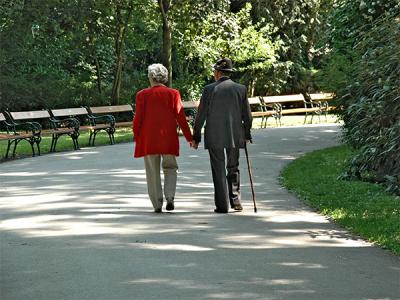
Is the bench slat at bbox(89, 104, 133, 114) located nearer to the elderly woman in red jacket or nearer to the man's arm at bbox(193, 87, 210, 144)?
the elderly woman in red jacket

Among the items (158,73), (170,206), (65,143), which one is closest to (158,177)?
(170,206)

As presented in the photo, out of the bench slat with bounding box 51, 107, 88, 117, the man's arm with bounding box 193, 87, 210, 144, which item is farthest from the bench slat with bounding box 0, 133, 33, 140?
the man's arm with bounding box 193, 87, 210, 144

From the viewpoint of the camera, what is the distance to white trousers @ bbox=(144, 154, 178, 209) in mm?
11657

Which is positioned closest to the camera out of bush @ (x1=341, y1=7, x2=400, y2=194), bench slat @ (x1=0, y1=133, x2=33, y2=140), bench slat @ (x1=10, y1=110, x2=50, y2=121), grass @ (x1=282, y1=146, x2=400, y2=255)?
grass @ (x1=282, y1=146, x2=400, y2=255)

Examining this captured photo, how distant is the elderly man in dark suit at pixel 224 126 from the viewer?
11516 mm

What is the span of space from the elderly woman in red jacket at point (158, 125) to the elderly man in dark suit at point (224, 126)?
29cm

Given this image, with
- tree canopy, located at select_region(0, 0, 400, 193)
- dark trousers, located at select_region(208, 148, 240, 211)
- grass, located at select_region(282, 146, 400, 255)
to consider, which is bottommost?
grass, located at select_region(282, 146, 400, 255)

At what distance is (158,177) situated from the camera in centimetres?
1182

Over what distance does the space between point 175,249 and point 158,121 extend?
10.8 feet

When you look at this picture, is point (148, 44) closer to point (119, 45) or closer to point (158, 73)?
point (119, 45)

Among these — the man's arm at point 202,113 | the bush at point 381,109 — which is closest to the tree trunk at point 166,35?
the bush at point 381,109

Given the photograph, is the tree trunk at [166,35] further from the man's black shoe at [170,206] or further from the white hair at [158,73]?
the man's black shoe at [170,206]

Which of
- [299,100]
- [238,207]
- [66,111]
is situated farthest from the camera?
[299,100]

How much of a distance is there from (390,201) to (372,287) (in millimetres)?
5098
